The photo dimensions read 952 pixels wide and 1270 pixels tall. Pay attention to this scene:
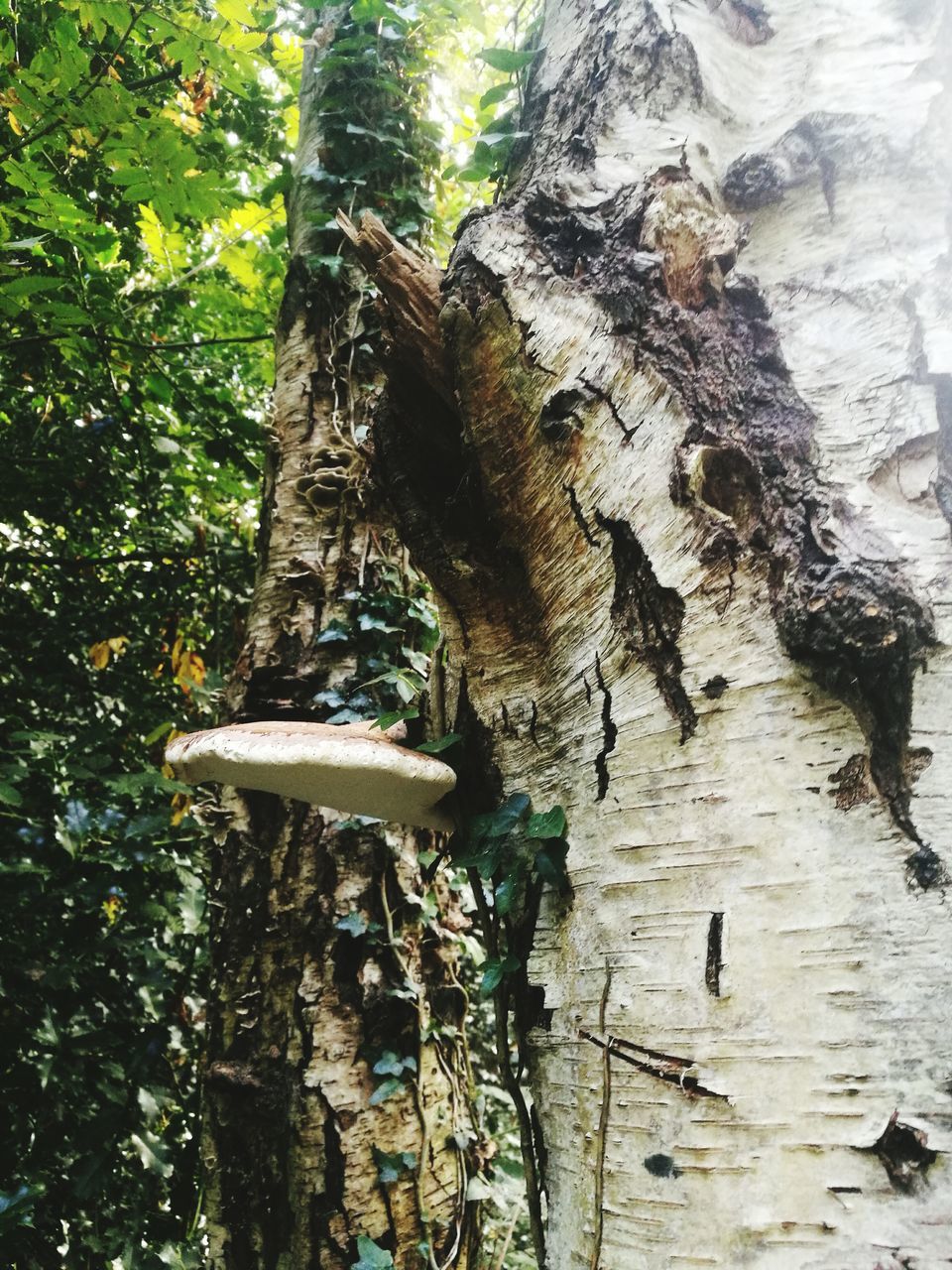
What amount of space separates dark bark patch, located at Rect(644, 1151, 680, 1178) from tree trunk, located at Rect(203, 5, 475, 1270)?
4.87ft

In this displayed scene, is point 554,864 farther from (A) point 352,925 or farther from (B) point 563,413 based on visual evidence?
(A) point 352,925

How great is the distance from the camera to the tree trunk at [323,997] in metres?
1.99

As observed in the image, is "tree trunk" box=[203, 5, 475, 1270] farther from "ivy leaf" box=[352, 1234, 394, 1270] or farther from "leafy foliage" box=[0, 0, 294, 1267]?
"leafy foliage" box=[0, 0, 294, 1267]

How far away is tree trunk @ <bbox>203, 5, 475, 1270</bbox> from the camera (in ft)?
6.52

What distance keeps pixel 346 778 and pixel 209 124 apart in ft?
13.4

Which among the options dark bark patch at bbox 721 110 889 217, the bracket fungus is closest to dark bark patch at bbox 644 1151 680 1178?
the bracket fungus

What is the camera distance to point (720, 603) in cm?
94

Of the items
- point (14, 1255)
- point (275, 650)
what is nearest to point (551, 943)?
point (275, 650)

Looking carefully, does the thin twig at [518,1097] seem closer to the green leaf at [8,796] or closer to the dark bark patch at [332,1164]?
the dark bark patch at [332,1164]

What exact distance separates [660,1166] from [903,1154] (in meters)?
0.24

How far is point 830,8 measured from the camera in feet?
4.83

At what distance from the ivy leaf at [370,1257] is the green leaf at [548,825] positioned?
150 centimetres

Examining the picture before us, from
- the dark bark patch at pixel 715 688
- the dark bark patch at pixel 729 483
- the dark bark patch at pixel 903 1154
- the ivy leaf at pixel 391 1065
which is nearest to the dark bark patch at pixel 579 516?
the dark bark patch at pixel 729 483

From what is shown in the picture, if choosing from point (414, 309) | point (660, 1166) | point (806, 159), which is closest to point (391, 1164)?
point (660, 1166)
